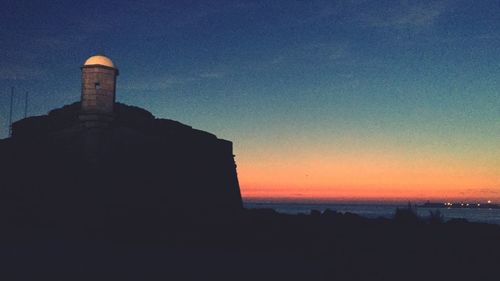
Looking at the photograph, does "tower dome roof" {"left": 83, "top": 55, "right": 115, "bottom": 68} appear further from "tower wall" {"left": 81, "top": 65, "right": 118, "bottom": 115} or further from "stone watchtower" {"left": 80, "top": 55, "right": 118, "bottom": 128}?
"tower wall" {"left": 81, "top": 65, "right": 118, "bottom": 115}

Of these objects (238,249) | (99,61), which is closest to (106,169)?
(99,61)

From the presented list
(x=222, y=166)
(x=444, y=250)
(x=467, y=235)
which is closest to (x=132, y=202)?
(x=222, y=166)

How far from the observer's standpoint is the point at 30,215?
18.2 m

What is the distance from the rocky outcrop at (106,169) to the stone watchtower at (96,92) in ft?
1.40

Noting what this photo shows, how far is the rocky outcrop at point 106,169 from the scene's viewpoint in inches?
696

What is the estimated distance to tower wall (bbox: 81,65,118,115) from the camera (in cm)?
1756

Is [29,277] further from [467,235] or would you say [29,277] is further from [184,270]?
[467,235]

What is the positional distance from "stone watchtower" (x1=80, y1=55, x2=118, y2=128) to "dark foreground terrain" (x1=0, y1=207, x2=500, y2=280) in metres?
3.83

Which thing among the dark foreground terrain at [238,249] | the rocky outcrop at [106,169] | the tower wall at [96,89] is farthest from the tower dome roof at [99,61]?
the dark foreground terrain at [238,249]

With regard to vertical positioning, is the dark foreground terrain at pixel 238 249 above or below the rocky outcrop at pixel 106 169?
below

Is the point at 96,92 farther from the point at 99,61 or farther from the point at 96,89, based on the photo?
the point at 99,61

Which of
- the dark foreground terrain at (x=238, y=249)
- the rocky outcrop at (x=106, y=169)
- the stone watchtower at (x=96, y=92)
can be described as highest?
the stone watchtower at (x=96, y=92)

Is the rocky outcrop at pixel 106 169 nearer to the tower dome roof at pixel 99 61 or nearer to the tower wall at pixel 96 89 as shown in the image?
the tower wall at pixel 96 89

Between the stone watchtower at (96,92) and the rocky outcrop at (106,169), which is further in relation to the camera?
the rocky outcrop at (106,169)
